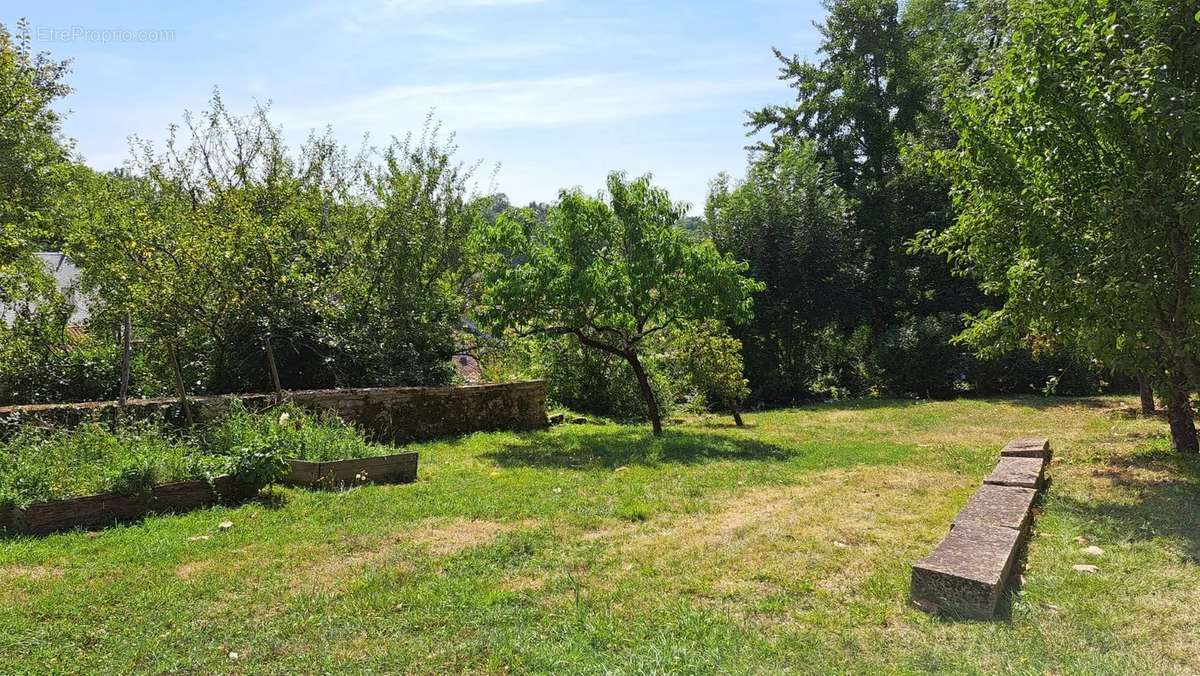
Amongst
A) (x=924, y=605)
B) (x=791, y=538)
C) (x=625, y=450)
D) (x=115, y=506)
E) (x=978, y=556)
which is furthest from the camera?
(x=625, y=450)

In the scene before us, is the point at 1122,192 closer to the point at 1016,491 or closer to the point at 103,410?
the point at 1016,491

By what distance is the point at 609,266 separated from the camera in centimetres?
1128

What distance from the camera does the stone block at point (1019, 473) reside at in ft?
20.1

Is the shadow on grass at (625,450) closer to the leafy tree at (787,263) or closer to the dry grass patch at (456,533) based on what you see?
the dry grass patch at (456,533)

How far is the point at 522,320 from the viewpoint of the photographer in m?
11.5

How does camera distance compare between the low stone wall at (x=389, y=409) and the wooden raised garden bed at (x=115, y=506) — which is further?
the low stone wall at (x=389, y=409)

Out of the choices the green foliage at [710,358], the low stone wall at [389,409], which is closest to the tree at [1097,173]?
the green foliage at [710,358]

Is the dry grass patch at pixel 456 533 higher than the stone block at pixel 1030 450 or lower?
lower

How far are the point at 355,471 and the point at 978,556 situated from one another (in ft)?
→ 19.7

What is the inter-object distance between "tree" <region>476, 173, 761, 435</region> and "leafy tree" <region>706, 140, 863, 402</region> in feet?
33.0

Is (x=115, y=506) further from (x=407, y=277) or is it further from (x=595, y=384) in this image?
(x=595, y=384)

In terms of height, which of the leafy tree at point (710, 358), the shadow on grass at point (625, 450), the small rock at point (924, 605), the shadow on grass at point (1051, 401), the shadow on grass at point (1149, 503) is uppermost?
the leafy tree at point (710, 358)

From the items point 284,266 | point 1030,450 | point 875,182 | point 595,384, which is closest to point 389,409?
point 284,266

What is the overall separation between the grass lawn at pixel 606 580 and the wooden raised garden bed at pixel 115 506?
260 millimetres
